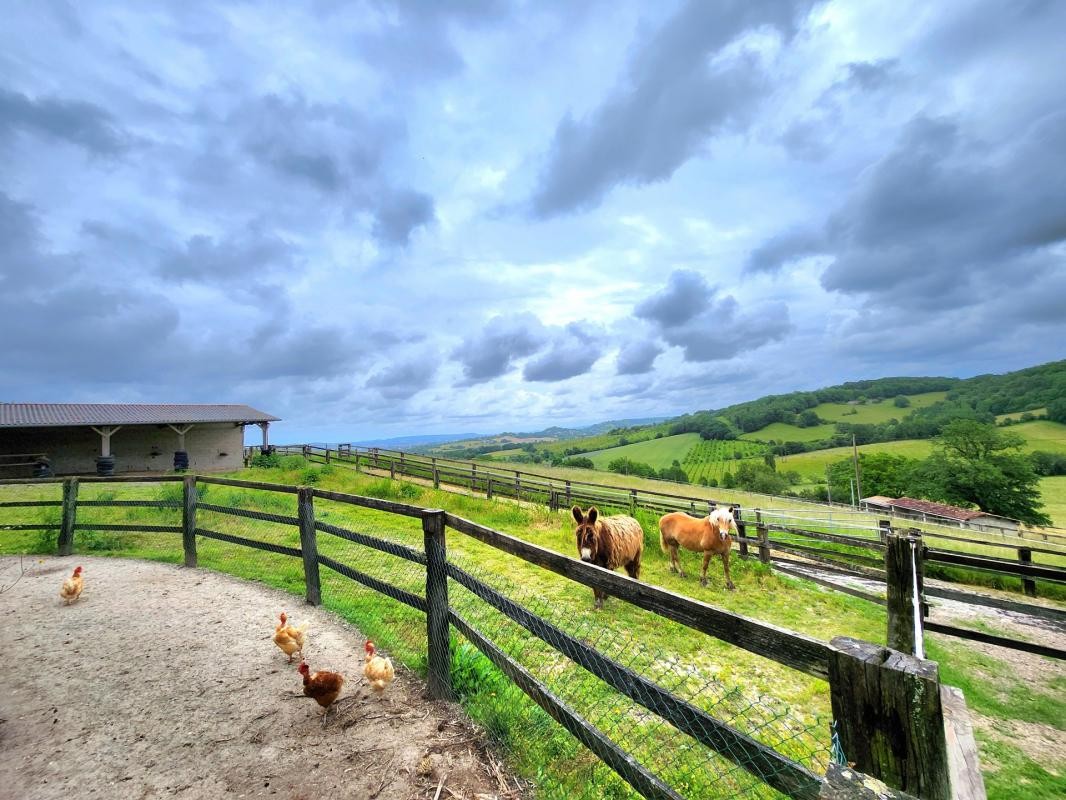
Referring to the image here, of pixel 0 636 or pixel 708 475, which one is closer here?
pixel 0 636

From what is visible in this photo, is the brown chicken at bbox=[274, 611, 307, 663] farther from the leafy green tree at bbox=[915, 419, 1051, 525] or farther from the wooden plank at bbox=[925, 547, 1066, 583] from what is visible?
the leafy green tree at bbox=[915, 419, 1051, 525]

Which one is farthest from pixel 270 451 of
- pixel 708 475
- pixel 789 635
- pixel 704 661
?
pixel 708 475

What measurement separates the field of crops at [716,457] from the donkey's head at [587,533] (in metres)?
72.0

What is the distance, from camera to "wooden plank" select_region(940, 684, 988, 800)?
1388 millimetres

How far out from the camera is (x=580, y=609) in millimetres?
6746

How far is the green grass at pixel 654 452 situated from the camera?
283ft

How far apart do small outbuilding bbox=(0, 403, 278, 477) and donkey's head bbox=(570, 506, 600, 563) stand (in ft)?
75.6

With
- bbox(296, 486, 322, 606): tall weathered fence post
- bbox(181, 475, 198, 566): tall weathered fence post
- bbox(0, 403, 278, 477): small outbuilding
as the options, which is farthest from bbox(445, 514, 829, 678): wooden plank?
bbox(0, 403, 278, 477): small outbuilding

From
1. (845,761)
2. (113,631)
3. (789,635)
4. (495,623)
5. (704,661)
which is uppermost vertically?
(789,635)

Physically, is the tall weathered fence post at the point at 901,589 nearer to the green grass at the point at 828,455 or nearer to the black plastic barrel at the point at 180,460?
the black plastic barrel at the point at 180,460

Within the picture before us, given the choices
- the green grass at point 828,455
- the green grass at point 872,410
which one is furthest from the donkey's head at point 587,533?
the green grass at point 872,410

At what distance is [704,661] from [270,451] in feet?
103

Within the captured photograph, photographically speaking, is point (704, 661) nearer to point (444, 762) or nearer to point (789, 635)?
point (444, 762)

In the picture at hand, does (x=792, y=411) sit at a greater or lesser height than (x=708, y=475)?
greater
